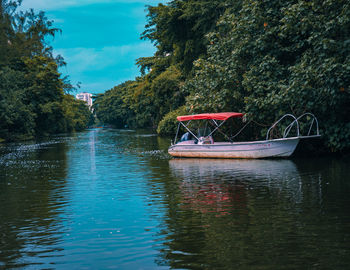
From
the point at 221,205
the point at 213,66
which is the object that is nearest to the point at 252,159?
the point at 213,66

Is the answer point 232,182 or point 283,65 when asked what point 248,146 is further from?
point 232,182

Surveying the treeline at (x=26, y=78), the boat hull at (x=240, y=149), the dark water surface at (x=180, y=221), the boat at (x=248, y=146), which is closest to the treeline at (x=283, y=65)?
the boat at (x=248, y=146)

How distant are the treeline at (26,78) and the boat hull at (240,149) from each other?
93.0ft

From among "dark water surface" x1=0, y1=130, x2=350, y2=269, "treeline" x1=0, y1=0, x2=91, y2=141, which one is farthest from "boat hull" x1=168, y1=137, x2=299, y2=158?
"treeline" x1=0, y1=0, x2=91, y2=141

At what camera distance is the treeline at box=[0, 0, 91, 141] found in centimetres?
4797

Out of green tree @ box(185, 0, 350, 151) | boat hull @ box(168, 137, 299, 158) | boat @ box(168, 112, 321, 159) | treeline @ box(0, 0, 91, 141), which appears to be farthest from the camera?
treeline @ box(0, 0, 91, 141)

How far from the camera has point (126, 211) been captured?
9.70 metres

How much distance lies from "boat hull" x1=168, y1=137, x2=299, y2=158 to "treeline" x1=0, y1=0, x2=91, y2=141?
28359 mm

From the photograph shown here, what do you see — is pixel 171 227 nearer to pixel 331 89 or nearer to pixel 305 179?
pixel 305 179

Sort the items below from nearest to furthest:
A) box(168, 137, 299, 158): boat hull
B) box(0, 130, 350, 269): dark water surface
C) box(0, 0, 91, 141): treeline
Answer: box(0, 130, 350, 269): dark water surface → box(168, 137, 299, 158): boat hull → box(0, 0, 91, 141): treeline

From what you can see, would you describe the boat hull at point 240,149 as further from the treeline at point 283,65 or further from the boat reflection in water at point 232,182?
the treeline at point 283,65

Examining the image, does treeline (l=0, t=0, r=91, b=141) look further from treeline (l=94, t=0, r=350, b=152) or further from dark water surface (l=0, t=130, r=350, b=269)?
dark water surface (l=0, t=130, r=350, b=269)

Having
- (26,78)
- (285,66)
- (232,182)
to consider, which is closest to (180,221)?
(232,182)

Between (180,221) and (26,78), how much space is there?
5665 cm
